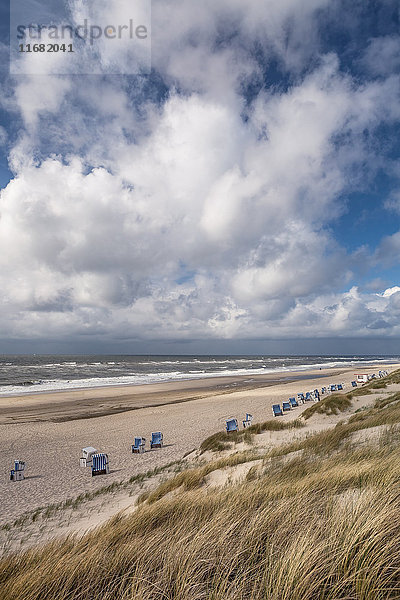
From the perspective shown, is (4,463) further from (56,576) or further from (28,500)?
(56,576)

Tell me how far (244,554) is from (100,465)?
8.65 m

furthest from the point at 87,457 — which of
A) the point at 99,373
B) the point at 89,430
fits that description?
the point at 99,373

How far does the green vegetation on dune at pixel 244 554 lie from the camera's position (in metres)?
2.47

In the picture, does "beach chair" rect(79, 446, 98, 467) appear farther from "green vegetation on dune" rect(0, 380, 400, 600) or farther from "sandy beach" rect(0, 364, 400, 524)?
"green vegetation on dune" rect(0, 380, 400, 600)

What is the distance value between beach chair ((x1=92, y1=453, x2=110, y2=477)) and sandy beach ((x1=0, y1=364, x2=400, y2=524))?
27cm

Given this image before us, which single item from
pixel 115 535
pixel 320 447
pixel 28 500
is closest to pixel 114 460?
pixel 28 500

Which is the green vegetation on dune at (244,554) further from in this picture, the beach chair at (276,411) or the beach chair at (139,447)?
the beach chair at (276,411)

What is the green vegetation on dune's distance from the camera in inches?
97.1

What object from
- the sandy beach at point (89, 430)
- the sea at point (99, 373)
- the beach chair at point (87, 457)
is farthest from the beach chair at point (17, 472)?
the sea at point (99, 373)

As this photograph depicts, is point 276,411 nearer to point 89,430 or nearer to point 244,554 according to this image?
point 89,430

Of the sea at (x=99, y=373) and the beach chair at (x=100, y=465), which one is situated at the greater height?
the beach chair at (x=100, y=465)

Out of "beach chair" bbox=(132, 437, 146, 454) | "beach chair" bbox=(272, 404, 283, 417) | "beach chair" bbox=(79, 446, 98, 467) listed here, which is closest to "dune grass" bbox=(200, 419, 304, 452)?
"beach chair" bbox=(132, 437, 146, 454)

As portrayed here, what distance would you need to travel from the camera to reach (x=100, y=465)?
33.4 feet

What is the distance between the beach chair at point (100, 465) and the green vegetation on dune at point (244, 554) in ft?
22.1
